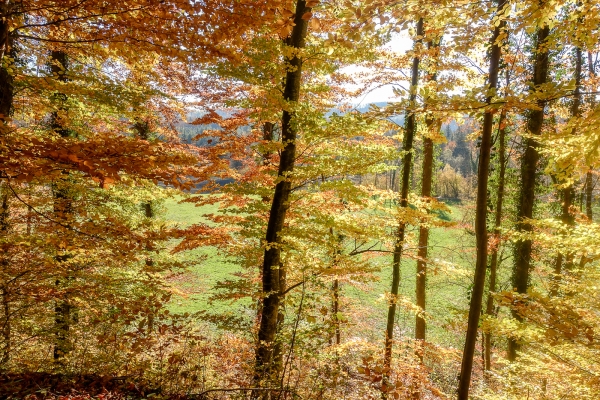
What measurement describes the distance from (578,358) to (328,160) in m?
5.87

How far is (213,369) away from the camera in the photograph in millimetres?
7105

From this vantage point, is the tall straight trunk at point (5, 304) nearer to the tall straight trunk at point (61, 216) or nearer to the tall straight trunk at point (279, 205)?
the tall straight trunk at point (61, 216)

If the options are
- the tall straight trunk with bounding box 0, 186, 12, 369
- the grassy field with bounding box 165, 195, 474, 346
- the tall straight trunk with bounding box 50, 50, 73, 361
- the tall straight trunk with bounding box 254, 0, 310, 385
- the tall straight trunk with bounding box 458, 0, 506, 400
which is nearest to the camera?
the tall straight trunk with bounding box 458, 0, 506, 400

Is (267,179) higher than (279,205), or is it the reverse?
(267,179)

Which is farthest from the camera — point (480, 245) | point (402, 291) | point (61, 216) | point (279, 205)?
point (402, 291)

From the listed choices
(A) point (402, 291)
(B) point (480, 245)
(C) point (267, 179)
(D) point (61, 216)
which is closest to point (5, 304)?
(D) point (61, 216)

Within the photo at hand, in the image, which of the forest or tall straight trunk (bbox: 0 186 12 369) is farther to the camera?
tall straight trunk (bbox: 0 186 12 369)

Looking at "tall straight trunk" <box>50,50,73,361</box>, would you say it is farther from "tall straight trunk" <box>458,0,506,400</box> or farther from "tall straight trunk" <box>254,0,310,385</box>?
"tall straight trunk" <box>458,0,506,400</box>

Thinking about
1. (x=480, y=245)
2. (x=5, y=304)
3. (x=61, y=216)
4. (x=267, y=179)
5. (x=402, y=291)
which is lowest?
(x=402, y=291)

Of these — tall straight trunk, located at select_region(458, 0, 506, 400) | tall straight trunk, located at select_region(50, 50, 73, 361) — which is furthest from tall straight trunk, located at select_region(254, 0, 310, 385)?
tall straight trunk, located at select_region(50, 50, 73, 361)

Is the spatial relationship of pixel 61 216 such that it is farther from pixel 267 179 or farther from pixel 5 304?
pixel 267 179

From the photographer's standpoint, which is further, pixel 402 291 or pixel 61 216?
pixel 402 291

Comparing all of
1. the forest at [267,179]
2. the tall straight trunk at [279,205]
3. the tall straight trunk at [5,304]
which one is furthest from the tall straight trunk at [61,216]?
the tall straight trunk at [279,205]

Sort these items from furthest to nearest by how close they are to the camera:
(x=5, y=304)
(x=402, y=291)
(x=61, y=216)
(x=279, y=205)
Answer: (x=402, y=291)
(x=279, y=205)
(x=61, y=216)
(x=5, y=304)
